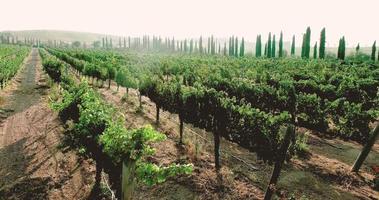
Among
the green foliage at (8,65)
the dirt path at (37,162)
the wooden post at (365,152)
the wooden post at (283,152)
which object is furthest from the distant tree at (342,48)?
the wooden post at (283,152)

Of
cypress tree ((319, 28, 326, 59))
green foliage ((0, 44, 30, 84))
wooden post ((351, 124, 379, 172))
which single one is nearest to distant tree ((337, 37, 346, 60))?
cypress tree ((319, 28, 326, 59))

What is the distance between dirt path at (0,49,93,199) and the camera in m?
11.0

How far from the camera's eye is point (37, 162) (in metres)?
13.3

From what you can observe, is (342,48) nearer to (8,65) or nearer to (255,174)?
(8,65)

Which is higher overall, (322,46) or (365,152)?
(322,46)

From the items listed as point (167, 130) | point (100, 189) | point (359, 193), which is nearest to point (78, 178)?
point (100, 189)

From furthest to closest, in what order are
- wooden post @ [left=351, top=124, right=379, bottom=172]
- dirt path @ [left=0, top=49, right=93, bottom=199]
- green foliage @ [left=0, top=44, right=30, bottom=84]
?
green foliage @ [left=0, top=44, right=30, bottom=84] → wooden post @ [left=351, top=124, right=379, bottom=172] → dirt path @ [left=0, top=49, right=93, bottom=199]

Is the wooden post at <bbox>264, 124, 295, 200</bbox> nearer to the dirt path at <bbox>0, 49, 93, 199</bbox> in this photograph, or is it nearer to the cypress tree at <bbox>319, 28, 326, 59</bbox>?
the dirt path at <bbox>0, 49, 93, 199</bbox>

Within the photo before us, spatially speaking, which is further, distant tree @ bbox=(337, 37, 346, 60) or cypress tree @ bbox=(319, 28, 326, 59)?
cypress tree @ bbox=(319, 28, 326, 59)

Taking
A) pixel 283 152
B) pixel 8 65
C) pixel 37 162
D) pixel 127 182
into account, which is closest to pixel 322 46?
pixel 8 65

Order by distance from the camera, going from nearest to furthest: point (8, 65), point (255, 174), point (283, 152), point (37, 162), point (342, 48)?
1. point (283, 152)
2. point (255, 174)
3. point (37, 162)
4. point (8, 65)
5. point (342, 48)

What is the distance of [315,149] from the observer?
16.0 m

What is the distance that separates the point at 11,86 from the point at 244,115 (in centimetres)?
2757

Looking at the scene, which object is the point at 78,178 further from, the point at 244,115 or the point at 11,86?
the point at 11,86
